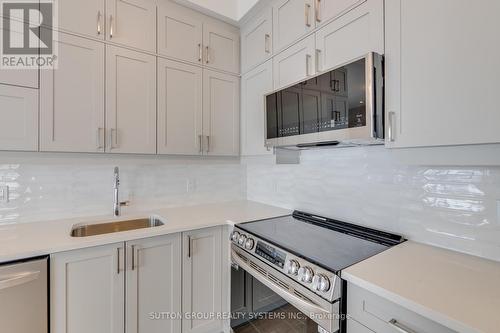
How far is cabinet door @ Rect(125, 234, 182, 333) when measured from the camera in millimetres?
1391

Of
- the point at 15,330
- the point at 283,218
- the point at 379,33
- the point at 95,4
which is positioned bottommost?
the point at 15,330

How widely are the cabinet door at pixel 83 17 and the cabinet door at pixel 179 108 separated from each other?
0.42m

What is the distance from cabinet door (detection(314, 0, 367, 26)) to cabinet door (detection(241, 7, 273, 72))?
46 centimetres

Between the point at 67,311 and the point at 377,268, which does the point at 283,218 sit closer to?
the point at 377,268

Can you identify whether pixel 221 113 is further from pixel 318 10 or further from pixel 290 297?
pixel 290 297

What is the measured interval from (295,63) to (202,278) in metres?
1.63

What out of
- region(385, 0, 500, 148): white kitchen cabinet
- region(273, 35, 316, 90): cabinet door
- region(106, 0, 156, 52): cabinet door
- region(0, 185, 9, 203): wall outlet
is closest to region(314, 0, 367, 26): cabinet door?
region(273, 35, 316, 90): cabinet door

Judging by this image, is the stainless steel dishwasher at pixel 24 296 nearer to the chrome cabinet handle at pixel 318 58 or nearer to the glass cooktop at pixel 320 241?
the glass cooktop at pixel 320 241

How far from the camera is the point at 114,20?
1.60 meters

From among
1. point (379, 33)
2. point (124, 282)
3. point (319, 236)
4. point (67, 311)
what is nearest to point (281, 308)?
point (319, 236)

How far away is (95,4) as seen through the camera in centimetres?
154

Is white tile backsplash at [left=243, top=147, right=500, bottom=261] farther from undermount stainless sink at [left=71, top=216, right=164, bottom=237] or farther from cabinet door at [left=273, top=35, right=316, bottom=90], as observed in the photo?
undermount stainless sink at [left=71, top=216, right=164, bottom=237]

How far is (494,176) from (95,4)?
2420 mm

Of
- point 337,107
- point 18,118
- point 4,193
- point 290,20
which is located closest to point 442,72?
point 337,107
